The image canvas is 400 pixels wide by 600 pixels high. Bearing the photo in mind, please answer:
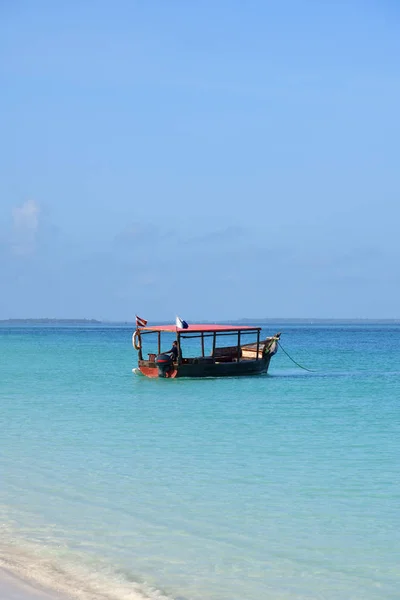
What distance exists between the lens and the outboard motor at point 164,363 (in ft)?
101

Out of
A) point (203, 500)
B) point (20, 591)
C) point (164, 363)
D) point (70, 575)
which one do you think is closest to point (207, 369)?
point (164, 363)

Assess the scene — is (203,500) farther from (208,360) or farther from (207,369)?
(208,360)

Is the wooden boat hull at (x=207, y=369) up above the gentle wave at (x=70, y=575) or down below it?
above

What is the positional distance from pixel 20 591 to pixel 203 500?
4771 millimetres

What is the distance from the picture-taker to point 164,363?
3083cm

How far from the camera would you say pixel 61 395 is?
26781 mm

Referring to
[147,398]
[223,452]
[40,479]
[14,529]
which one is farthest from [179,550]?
[147,398]

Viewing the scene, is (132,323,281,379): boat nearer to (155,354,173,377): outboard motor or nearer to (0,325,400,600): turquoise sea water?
(155,354,173,377): outboard motor

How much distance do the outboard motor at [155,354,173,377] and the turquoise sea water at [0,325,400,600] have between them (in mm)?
7555

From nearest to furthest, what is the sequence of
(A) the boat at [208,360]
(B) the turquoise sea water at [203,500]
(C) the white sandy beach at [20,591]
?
(C) the white sandy beach at [20,591], (B) the turquoise sea water at [203,500], (A) the boat at [208,360]

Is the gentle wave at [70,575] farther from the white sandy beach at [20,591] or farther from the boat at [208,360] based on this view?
the boat at [208,360]

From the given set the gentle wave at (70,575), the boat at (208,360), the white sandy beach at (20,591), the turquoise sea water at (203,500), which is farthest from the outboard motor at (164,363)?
the white sandy beach at (20,591)

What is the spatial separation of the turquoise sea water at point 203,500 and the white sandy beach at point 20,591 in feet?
0.99

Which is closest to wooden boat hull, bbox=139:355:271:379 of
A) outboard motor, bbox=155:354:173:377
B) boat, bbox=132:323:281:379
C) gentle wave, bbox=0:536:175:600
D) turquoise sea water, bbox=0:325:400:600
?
boat, bbox=132:323:281:379
